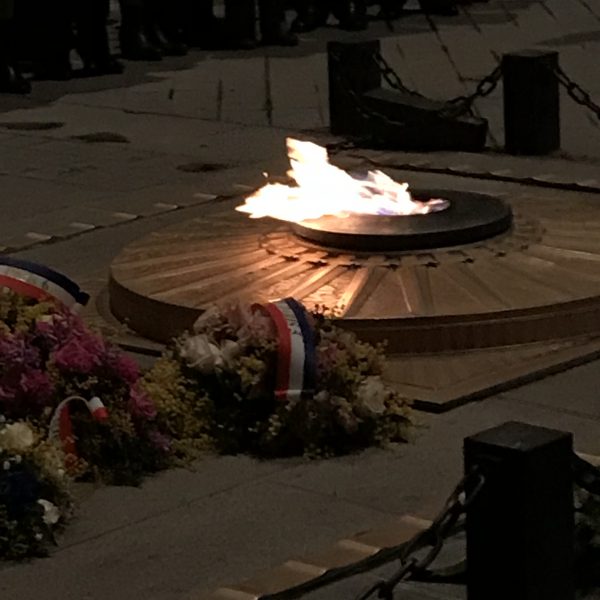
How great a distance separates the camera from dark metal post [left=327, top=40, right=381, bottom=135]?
9.48 metres

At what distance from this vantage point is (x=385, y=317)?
5293mm

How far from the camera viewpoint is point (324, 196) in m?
6.24

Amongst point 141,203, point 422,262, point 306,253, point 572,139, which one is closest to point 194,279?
point 306,253

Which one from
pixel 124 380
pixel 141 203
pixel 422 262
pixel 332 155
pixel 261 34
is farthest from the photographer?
pixel 261 34

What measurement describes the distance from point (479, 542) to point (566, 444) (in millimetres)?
235

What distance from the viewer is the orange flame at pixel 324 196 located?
6.10m

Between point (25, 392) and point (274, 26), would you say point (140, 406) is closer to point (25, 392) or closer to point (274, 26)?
point (25, 392)

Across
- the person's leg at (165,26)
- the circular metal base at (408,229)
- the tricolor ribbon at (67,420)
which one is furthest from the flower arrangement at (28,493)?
the person's leg at (165,26)

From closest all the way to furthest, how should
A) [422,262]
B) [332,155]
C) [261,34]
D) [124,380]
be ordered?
[124,380], [422,262], [332,155], [261,34]

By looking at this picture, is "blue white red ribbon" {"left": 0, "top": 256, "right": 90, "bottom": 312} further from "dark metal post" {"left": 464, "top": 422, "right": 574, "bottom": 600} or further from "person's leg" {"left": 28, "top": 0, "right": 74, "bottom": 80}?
"person's leg" {"left": 28, "top": 0, "right": 74, "bottom": 80}

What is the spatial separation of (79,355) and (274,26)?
1022 centimetres

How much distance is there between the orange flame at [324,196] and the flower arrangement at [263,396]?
1359 mm

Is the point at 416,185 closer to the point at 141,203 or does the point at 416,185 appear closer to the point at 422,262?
the point at 141,203

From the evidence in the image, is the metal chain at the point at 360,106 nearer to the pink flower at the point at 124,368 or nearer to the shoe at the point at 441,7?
the pink flower at the point at 124,368
